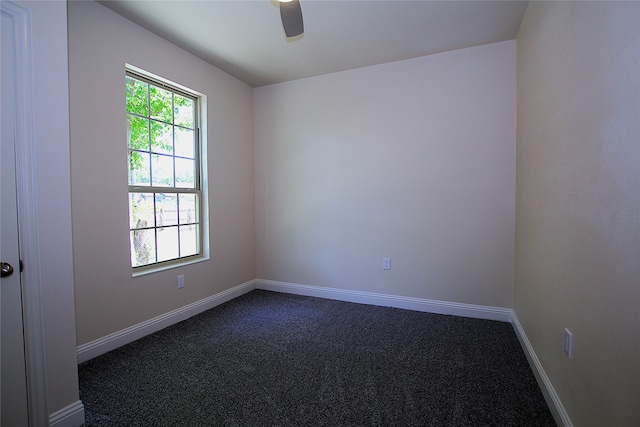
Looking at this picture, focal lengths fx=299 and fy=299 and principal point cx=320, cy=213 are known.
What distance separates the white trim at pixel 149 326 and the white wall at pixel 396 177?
0.71 m

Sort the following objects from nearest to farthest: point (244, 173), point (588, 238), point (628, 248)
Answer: point (628, 248) < point (588, 238) < point (244, 173)

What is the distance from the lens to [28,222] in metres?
1.39

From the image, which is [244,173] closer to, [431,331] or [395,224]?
[395,224]

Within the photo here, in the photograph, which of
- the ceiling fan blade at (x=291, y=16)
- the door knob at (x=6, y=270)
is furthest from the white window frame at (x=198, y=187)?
the ceiling fan blade at (x=291, y=16)

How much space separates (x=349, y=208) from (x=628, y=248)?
2.55m

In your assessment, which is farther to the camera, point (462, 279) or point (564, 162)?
point (462, 279)

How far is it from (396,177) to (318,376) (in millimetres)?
2073

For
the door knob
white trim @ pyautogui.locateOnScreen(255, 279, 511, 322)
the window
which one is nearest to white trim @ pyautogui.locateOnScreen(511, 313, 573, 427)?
white trim @ pyautogui.locateOnScreen(255, 279, 511, 322)

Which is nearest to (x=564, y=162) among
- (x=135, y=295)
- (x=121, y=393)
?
(x=121, y=393)

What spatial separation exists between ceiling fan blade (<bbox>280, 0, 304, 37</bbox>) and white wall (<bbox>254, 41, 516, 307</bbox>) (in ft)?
5.42

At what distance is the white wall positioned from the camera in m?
2.82

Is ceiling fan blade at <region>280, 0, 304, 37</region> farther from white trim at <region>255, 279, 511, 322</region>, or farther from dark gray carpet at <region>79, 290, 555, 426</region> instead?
white trim at <region>255, 279, 511, 322</region>

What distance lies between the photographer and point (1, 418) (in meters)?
1.30

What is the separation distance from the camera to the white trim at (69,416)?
1.47m
